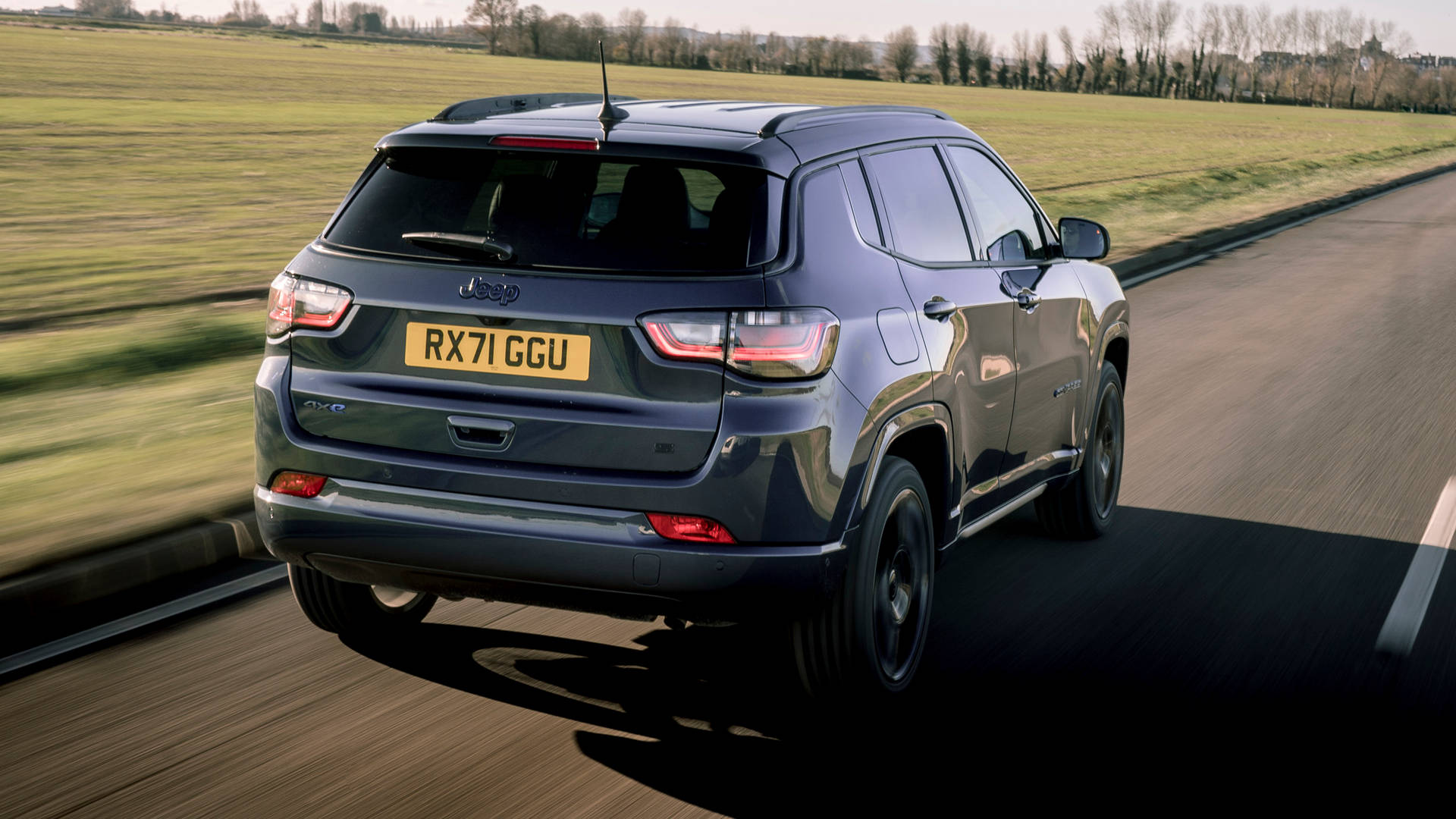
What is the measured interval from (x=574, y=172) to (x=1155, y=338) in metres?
9.53

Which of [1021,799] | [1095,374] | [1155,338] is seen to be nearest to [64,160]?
[1155,338]

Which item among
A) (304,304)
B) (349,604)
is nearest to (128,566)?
(349,604)

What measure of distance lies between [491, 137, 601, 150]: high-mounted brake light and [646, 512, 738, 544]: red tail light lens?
1026 millimetres

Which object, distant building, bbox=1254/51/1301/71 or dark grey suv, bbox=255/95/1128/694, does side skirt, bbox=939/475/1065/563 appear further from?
distant building, bbox=1254/51/1301/71

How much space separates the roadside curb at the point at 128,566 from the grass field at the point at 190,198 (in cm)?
17

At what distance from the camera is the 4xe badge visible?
3.85m

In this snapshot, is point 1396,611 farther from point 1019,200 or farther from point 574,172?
point 574,172

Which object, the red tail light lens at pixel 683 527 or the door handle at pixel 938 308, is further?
the door handle at pixel 938 308

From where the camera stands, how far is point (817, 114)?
4613 mm

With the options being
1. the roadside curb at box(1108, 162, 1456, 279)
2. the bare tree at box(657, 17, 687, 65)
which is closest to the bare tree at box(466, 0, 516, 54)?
the bare tree at box(657, 17, 687, 65)

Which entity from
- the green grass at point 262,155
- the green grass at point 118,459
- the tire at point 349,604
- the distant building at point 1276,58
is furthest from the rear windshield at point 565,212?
the distant building at point 1276,58

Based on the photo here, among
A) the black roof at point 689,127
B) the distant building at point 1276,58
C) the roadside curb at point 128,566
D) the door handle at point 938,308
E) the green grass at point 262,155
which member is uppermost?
the distant building at point 1276,58

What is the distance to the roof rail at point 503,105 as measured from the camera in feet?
14.9

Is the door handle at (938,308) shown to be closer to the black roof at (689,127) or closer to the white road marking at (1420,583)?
the black roof at (689,127)
